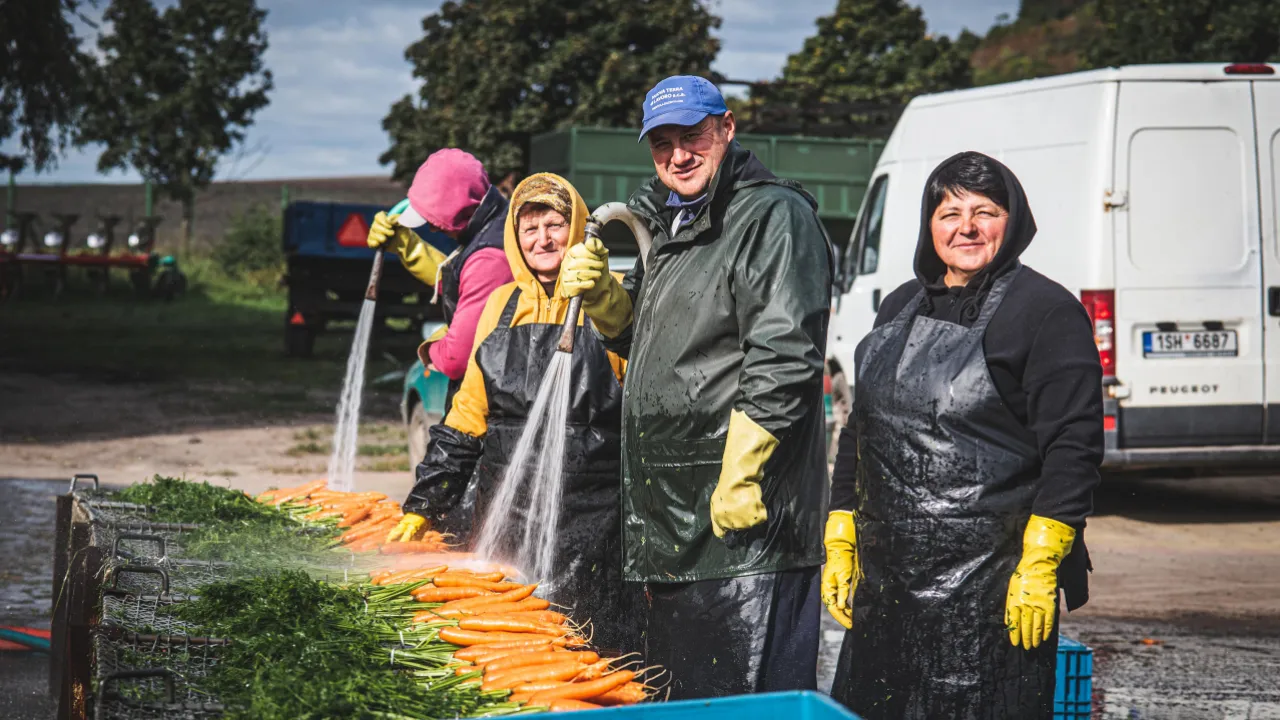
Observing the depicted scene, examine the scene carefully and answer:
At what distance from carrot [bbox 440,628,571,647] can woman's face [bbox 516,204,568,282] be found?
4.60 feet

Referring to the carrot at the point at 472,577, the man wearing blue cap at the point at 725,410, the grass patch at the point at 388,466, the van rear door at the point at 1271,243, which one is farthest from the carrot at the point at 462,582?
the grass patch at the point at 388,466

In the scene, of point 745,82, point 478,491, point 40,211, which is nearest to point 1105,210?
point 478,491

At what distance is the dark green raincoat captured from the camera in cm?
328

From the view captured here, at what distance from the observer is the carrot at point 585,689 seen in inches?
125

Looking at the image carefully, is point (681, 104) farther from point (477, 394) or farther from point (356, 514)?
point (356, 514)

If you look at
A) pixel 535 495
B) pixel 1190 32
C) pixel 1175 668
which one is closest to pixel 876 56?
pixel 1190 32

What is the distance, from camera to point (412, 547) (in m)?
4.54

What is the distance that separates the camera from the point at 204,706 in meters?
2.95

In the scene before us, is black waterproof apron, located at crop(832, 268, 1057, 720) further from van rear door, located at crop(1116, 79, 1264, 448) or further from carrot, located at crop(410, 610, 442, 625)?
van rear door, located at crop(1116, 79, 1264, 448)

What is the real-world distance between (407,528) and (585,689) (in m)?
1.57

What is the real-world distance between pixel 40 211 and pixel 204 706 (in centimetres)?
3763

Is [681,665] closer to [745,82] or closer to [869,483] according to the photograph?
[869,483]

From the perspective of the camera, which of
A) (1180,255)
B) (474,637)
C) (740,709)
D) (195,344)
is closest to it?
(740,709)

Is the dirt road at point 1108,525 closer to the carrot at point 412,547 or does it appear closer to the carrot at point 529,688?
the carrot at point 412,547
